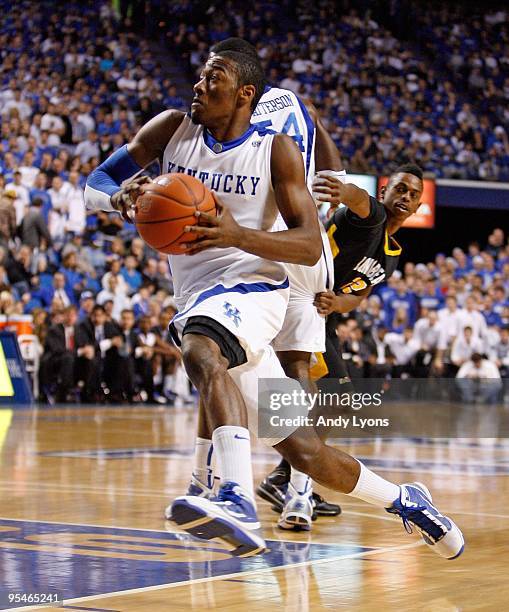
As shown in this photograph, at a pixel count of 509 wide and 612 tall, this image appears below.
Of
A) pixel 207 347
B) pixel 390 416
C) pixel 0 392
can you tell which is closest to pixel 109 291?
pixel 0 392

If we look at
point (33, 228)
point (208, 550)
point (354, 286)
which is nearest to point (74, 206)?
point (33, 228)

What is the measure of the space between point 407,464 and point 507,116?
1928cm

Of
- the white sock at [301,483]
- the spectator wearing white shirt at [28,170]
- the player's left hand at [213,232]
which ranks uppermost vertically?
the spectator wearing white shirt at [28,170]

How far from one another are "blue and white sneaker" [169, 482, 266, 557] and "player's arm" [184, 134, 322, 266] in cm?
89

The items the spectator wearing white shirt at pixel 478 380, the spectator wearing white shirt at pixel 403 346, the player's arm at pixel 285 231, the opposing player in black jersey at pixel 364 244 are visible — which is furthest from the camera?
the spectator wearing white shirt at pixel 403 346

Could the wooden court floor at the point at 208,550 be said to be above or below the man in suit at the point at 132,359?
below

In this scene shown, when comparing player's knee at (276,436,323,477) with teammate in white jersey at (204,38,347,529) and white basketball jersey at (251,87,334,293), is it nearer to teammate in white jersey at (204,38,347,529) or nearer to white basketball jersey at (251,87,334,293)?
teammate in white jersey at (204,38,347,529)

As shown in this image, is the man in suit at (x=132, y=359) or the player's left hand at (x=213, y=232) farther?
the man in suit at (x=132, y=359)

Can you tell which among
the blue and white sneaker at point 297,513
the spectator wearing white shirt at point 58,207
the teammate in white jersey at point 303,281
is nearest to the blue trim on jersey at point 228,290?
the teammate in white jersey at point 303,281

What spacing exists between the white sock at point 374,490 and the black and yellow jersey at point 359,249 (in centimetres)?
182

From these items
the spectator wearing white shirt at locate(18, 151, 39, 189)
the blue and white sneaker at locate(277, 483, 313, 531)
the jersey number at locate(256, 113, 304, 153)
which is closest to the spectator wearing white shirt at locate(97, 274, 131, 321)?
the spectator wearing white shirt at locate(18, 151, 39, 189)

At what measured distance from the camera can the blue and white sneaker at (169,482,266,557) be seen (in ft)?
11.9

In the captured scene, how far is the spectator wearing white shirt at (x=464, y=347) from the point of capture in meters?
19.0
